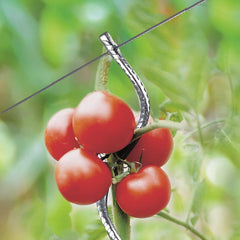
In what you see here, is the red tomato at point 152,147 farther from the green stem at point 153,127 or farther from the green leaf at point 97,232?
the green leaf at point 97,232

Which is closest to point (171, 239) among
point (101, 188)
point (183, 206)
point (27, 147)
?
point (183, 206)

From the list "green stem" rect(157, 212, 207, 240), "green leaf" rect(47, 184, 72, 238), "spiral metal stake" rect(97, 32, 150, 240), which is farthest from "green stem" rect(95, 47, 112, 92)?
"green leaf" rect(47, 184, 72, 238)

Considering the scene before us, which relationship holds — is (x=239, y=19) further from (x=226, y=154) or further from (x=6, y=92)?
(x=6, y=92)

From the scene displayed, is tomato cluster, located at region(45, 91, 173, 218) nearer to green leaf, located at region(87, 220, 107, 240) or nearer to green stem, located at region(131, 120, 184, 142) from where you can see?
green stem, located at region(131, 120, 184, 142)

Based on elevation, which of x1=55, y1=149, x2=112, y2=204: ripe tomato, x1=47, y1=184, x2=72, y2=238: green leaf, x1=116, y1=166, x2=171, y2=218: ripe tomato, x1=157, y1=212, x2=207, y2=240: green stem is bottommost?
x1=47, y1=184, x2=72, y2=238: green leaf

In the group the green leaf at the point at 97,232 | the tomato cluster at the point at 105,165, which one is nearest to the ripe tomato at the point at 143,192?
the tomato cluster at the point at 105,165

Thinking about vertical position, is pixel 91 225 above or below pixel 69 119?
below

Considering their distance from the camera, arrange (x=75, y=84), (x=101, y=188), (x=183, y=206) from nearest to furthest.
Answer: (x=101, y=188) < (x=183, y=206) < (x=75, y=84)
